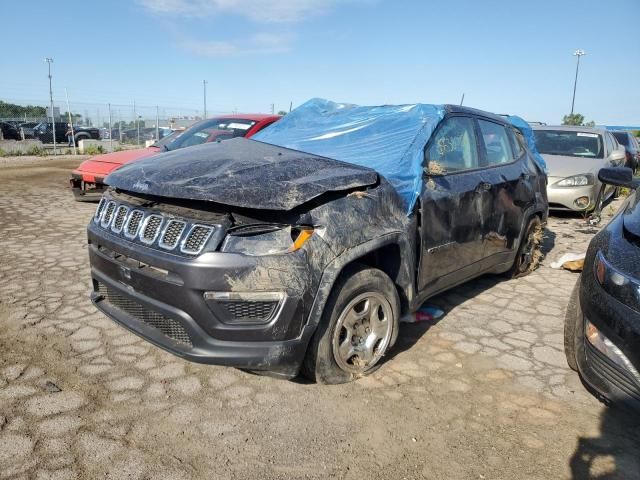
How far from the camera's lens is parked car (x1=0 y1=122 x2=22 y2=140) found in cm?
2741

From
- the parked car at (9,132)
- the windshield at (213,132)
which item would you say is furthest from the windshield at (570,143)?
the parked car at (9,132)

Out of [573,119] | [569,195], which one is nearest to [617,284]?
[569,195]

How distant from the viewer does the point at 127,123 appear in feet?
92.0

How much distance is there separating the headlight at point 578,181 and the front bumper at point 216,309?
7.08 m

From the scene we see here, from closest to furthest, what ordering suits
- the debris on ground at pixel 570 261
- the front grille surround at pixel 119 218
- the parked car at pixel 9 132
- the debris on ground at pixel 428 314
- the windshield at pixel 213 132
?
the front grille surround at pixel 119 218 < the debris on ground at pixel 428 314 < the debris on ground at pixel 570 261 < the windshield at pixel 213 132 < the parked car at pixel 9 132

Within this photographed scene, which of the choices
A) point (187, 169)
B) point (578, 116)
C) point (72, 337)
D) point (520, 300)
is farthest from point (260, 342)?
point (578, 116)

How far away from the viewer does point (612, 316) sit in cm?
250

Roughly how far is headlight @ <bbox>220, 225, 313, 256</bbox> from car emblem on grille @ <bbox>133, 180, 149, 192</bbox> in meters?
0.64

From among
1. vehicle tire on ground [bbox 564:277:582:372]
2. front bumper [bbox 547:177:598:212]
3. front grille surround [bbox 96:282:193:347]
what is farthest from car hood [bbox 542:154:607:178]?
front grille surround [bbox 96:282:193:347]

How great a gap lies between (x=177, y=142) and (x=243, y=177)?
5061 millimetres

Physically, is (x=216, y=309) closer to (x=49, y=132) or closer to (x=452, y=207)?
(x=452, y=207)

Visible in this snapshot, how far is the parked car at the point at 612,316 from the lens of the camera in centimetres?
240

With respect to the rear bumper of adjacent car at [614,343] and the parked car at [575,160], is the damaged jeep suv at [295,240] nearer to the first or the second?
the rear bumper of adjacent car at [614,343]

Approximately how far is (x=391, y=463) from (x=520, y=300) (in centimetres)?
280
